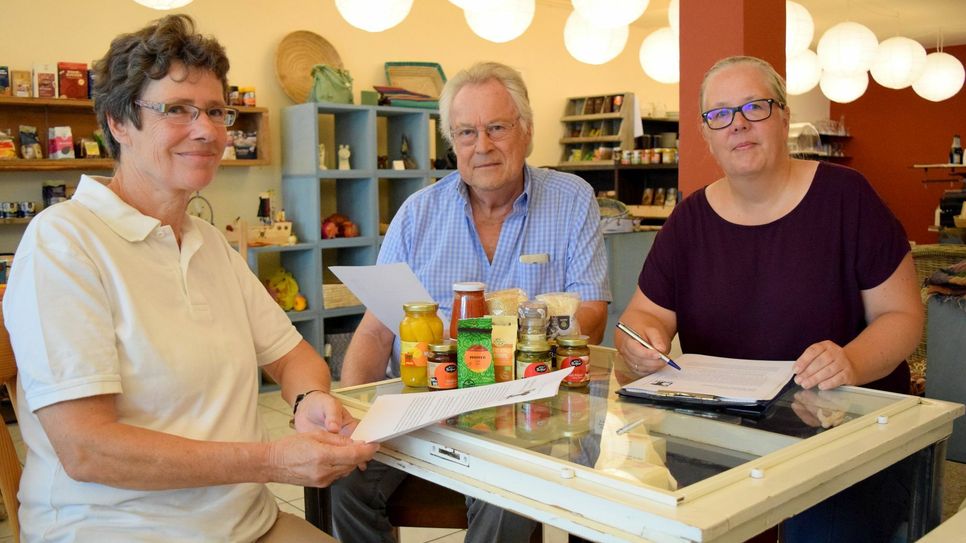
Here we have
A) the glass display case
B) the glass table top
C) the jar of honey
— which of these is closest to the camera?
the glass display case

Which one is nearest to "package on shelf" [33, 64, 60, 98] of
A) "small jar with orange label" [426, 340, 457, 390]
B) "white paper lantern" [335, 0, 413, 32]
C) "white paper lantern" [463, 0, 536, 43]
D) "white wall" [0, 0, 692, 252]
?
"white wall" [0, 0, 692, 252]

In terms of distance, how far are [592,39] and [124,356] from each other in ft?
14.0

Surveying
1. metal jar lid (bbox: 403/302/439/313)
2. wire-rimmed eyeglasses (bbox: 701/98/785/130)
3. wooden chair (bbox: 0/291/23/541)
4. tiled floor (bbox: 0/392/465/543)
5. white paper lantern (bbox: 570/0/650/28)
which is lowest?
tiled floor (bbox: 0/392/465/543)

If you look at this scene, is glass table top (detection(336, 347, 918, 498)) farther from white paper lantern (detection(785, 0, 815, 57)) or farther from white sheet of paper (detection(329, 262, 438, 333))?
white paper lantern (detection(785, 0, 815, 57))

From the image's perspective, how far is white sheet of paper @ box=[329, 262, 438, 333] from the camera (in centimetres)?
188

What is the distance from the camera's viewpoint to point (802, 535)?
1967 millimetres

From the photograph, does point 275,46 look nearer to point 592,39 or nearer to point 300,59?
point 300,59

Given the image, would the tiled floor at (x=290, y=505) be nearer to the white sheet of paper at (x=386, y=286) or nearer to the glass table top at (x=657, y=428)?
the white sheet of paper at (x=386, y=286)

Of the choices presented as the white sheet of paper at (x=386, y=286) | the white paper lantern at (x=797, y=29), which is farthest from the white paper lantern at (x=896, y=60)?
the white sheet of paper at (x=386, y=286)

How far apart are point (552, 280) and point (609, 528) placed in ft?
4.56

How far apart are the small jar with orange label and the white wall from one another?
4.61 meters

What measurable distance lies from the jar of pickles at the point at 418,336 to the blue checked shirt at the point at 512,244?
2.12 ft

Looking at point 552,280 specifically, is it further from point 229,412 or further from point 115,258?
point 115,258

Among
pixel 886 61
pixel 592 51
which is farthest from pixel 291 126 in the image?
pixel 886 61
